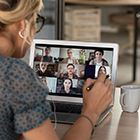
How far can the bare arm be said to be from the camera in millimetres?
598

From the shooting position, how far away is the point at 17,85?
589 millimetres

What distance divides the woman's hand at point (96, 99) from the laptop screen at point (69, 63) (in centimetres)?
25

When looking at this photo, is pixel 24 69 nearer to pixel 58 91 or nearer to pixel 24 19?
pixel 24 19

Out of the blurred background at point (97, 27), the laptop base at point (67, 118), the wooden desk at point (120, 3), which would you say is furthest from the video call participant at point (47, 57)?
the wooden desk at point (120, 3)

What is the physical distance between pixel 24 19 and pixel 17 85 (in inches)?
8.0

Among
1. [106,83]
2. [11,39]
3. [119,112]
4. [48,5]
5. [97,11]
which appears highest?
[97,11]

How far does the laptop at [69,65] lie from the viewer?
1.06 m

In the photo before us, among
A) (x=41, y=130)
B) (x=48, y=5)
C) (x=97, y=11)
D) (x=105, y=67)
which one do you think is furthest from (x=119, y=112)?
(x=97, y=11)

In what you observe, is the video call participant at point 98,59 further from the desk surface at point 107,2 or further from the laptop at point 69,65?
the desk surface at point 107,2

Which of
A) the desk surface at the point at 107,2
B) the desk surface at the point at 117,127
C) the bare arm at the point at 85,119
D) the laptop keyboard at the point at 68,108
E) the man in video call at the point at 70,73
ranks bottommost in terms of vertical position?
the desk surface at the point at 117,127

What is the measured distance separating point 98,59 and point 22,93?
1.75 feet

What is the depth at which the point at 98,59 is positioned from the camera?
106 centimetres

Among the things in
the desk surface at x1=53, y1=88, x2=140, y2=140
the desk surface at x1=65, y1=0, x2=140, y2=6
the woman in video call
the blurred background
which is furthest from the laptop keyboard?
the desk surface at x1=65, y1=0, x2=140, y2=6

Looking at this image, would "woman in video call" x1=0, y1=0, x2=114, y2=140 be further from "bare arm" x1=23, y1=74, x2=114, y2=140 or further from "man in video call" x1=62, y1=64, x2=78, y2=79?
"man in video call" x1=62, y1=64, x2=78, y2=79
